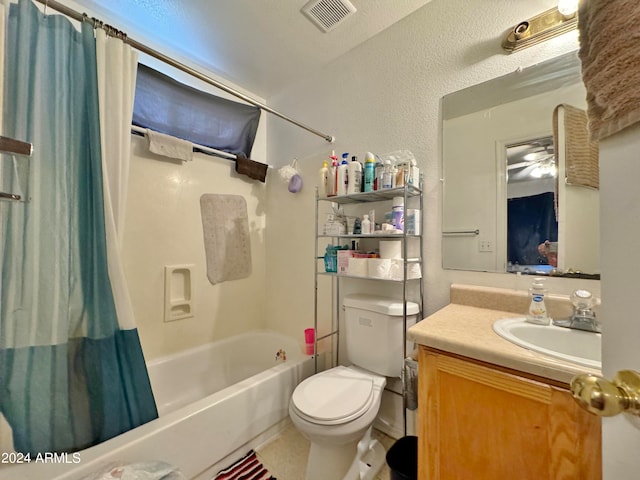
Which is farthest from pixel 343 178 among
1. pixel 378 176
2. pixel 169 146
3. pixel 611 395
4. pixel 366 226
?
pixel 611 395

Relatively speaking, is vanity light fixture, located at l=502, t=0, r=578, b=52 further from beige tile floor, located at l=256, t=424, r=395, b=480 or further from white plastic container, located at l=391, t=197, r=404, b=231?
beige tile floor, located at l=256, t=424, r=395, b=480

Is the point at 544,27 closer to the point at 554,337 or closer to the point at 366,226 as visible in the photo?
the point at 366,226

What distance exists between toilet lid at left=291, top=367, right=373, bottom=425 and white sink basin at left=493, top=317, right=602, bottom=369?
2.16 ft

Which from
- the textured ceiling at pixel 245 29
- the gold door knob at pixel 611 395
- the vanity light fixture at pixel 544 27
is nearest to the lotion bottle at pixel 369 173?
the vanity light fixture at pixel 544 27

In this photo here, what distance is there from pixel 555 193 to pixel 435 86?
2.59 feet

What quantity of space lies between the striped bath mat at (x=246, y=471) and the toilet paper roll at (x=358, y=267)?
1062 millimetres

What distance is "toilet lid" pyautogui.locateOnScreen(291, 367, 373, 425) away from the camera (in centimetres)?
106

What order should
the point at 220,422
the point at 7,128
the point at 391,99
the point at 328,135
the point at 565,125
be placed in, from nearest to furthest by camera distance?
1. the point at 7,128
2. the point at 565,125
3. the point at 220,422
4. the point at 391,99
5. the point at 328,135

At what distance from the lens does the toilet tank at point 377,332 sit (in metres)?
1.32

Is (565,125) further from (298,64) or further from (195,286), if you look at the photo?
(195,286)

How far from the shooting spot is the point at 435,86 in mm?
1381

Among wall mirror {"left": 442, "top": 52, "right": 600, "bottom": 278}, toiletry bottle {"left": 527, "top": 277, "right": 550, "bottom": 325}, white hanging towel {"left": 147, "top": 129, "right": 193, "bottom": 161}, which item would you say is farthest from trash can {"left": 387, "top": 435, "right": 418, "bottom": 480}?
white hanging towel {"left": 147, "top": 129, "right": 193, "bottom": 161}

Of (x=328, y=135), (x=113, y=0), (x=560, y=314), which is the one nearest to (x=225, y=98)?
(x=113, y=0)

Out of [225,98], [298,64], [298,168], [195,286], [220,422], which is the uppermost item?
[298,64]
